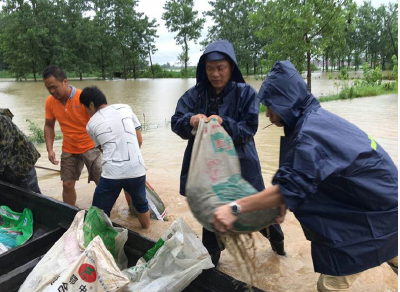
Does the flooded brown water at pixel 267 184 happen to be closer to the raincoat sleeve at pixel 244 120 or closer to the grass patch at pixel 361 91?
the raincoat sleeve at pixel 244 120

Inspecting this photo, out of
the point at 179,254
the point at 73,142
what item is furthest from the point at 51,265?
the point at 73,142

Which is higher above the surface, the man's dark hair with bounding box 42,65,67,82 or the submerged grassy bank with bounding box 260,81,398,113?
the man's dark hair with bounding box 42,65,67,82

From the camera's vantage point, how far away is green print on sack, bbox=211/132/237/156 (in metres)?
1.94

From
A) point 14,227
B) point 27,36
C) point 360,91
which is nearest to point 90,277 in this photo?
point 14,227

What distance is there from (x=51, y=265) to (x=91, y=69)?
39.4 metres

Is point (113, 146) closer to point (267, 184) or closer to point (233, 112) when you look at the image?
point (233, 112)

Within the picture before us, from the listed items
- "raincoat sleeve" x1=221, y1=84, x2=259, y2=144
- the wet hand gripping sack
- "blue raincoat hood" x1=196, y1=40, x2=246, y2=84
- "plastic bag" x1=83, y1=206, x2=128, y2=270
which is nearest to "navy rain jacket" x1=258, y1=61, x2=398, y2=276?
the wet hand gripping sack

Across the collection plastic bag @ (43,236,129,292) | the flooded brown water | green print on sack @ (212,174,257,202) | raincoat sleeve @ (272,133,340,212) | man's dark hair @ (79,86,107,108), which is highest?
man's dark hair @ (79,86,107,108)

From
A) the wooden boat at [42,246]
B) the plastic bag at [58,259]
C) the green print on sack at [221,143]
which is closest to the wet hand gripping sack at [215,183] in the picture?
the green print on sack at [221,143]

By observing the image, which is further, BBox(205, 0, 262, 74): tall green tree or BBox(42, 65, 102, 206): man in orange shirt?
BBox(205, 0, 262, 74): tall green tree

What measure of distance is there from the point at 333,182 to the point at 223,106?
1.14 meters

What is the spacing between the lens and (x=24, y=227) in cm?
324

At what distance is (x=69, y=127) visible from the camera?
356 cm

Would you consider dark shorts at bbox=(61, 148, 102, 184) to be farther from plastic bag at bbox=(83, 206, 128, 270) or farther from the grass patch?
the grass patch
